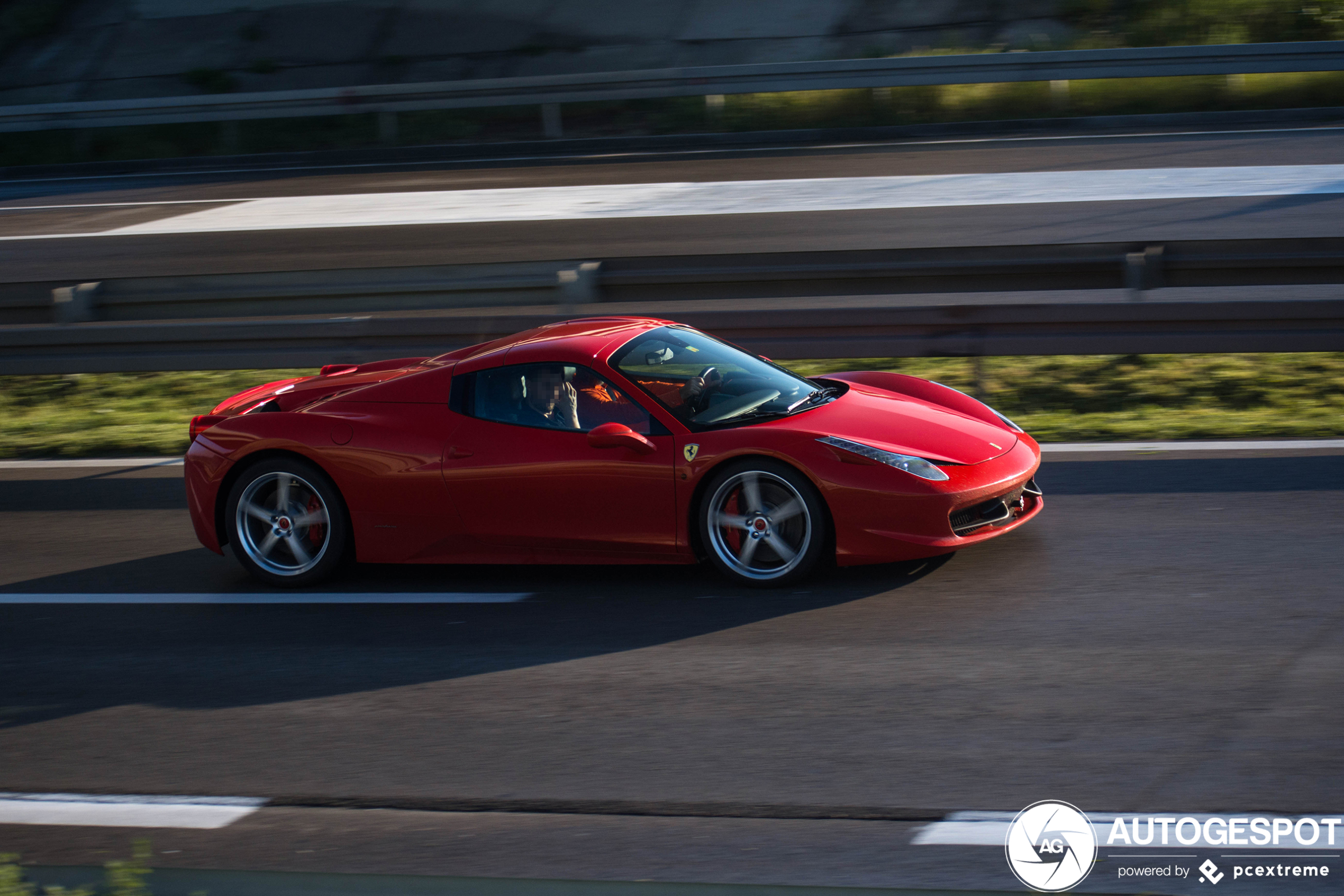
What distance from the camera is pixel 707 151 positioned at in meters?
19.8

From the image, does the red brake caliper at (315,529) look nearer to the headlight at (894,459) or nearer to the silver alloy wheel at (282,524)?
the silver alloy wheel at (282,524)

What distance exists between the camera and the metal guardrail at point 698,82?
18.5 meters

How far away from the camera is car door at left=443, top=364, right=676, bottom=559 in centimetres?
580

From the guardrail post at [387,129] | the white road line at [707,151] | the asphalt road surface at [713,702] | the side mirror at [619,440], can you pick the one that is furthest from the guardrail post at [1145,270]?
the guardrail post at [387,129]

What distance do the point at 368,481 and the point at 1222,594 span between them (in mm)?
3677

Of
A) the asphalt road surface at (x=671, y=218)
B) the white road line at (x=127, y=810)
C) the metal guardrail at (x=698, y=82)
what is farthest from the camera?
the metal guardrail at (x=698, y=82)

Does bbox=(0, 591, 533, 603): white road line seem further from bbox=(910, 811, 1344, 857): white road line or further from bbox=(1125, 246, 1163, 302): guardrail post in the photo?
bbox=(1125, 246, 1163, 302): guardrail post

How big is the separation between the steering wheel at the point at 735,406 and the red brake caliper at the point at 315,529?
73.5 inches

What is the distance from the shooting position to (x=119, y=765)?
4.51m

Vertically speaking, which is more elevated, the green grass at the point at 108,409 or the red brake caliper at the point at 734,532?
the green grass at the point at 108,409

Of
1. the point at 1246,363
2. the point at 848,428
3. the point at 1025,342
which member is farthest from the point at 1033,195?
the point at 848,428

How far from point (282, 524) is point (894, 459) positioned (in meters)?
2.90

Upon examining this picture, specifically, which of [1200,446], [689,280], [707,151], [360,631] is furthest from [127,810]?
[707,151]

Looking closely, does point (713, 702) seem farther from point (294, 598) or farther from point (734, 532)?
point (294, 598)
